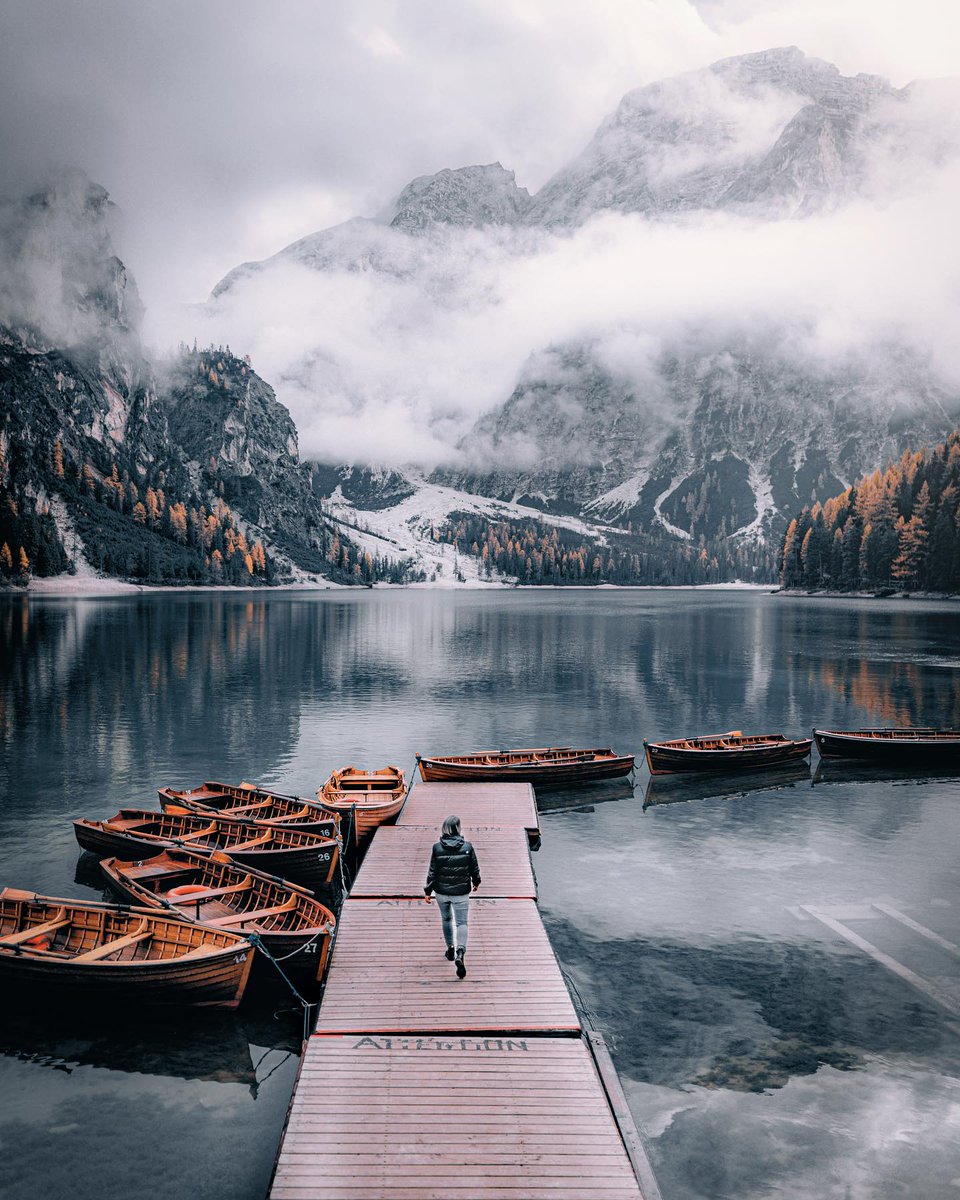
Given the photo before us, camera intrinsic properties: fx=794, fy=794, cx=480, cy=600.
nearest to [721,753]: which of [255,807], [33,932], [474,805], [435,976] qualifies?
[474,805]

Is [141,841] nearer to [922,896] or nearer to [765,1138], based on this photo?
[765,1138]

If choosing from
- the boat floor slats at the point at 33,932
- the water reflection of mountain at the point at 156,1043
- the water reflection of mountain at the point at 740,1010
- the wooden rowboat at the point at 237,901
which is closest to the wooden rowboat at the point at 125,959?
the boat floor slats at the point at 33,932

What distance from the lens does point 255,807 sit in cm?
3822

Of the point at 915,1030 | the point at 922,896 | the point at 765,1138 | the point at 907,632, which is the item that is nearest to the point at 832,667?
the point at 907,632

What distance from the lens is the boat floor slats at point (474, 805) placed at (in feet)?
129

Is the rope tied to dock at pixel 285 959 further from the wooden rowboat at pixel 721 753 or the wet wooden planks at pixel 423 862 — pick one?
the wooden rowboat at pixel 721 753

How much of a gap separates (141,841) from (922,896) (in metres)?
31.9

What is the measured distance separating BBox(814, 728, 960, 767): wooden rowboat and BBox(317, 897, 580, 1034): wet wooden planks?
1539 inches

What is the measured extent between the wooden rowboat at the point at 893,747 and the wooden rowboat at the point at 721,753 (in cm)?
252

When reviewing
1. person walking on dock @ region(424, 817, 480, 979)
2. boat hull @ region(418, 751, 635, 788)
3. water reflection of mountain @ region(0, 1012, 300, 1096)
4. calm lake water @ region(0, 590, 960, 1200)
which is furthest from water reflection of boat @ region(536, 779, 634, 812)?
water reflection of mountain @ region(0, 1012, 300, 1096)

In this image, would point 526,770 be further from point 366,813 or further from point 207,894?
point 207,894

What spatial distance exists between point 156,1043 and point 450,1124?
10.1 meters

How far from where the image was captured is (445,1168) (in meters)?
14.0

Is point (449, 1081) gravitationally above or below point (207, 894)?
above
